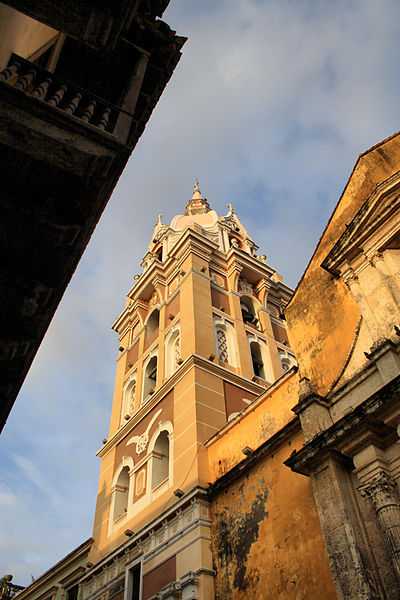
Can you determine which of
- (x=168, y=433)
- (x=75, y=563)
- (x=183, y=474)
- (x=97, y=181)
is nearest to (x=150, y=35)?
(x=97, y=181)

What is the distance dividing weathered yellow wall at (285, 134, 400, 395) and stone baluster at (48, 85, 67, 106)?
643 centimetres

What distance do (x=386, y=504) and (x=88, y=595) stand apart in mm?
10682

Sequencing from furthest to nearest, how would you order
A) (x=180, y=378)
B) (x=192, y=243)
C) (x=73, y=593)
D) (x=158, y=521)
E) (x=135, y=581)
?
(x=192, y=243) → (x=73, y=593) → (x=180, y=378) → (x=135, y=581) → (x=158, y=521)

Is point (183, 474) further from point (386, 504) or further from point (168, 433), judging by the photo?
point (386, 504)

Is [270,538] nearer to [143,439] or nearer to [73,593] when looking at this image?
[143,439]

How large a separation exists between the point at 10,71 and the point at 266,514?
339 inches

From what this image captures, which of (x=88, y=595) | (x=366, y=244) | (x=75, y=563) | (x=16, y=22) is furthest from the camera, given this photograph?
(x=75, y=563)

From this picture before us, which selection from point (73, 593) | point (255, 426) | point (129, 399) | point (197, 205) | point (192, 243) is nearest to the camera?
point (255, 426)

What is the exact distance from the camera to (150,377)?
19.6 metres

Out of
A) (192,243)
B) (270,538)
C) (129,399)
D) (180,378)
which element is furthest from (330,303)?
(129,399)

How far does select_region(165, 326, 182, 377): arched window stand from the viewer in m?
17.8

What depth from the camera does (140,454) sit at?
16.0 meters

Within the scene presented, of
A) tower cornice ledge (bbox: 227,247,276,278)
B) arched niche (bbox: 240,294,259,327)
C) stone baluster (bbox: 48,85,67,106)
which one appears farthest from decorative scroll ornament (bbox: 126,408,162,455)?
stone baluster (bbox: 48,85,67,106)

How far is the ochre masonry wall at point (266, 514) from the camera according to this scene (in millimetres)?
8484
